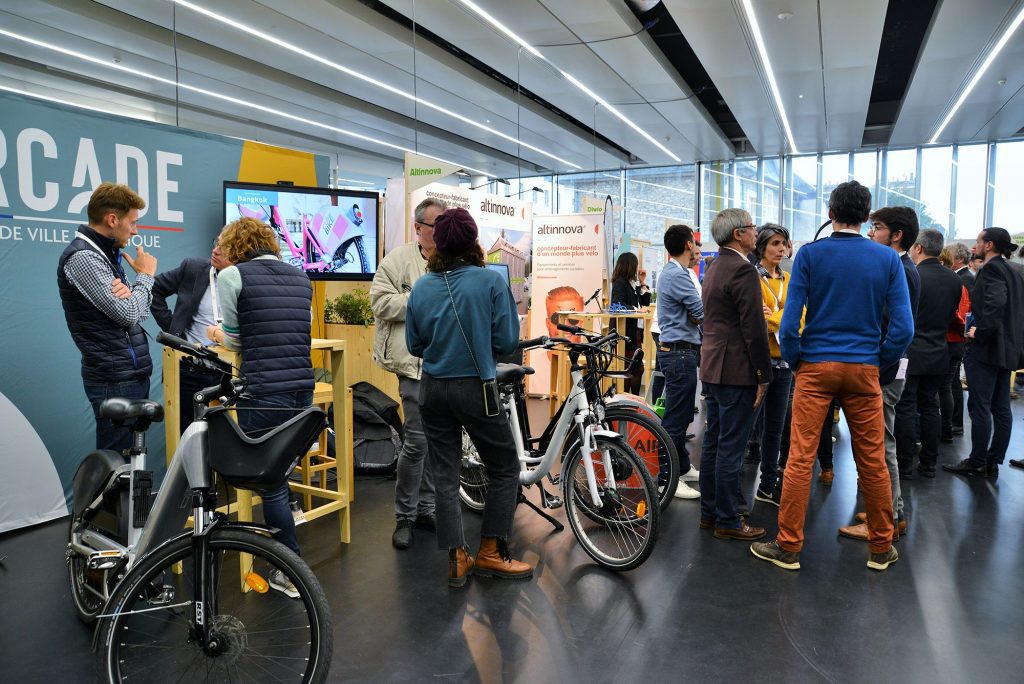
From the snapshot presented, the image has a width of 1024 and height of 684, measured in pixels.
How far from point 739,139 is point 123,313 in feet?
40.6

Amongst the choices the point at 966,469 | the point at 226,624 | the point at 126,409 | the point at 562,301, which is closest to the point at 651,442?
the point at 226,624

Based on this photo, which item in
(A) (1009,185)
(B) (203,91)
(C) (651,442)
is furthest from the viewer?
(A) (1009,185)

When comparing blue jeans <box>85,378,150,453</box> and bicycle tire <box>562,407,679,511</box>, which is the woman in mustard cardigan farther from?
blue jeans <box>85,378,150,453</box>

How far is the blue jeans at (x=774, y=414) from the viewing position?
375 cm

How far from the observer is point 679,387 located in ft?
12.8

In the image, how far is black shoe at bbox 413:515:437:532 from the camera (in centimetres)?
347

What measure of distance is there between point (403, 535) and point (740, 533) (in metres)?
1.65

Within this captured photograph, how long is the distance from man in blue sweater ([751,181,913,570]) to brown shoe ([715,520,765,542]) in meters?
0.39

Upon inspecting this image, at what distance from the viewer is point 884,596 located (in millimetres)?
2816

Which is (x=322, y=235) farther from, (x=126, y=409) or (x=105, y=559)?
(x=105, y=559)

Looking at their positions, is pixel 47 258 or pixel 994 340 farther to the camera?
pixel 994 340

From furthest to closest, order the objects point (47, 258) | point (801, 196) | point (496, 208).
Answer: point (801, 196), point (496, 208), point (47, 258)

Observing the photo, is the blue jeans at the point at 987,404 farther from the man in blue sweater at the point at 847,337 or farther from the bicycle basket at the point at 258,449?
the bicycle basket at the point at 258,449

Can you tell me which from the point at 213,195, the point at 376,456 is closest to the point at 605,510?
the point at 376,456
